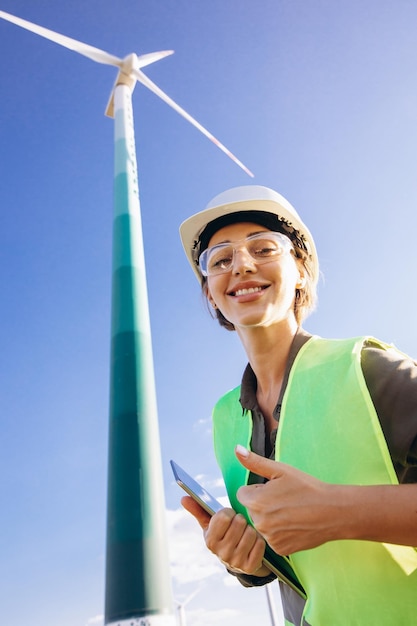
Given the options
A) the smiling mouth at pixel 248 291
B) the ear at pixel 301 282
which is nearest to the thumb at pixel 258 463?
the smiling mouth at pixel 248 291

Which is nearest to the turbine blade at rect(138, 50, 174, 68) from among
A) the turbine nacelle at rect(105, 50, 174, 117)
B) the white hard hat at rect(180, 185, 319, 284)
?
the turbine nacelle at rect(105, 50, 174, 117)

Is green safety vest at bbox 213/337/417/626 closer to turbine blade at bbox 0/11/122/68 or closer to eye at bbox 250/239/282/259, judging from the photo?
eye at bbox 250/239/282/259

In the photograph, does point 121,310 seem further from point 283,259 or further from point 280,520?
point 280,520

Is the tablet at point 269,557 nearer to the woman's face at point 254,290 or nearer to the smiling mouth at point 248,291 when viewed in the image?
the woman's face at point 254,290

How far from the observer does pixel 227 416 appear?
394 cm

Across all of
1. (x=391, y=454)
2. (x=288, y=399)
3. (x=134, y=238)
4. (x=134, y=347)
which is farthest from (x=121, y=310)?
(x=391, y=454)

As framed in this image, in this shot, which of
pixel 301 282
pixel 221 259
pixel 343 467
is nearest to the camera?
pixel 343 467

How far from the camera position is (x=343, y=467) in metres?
2.46

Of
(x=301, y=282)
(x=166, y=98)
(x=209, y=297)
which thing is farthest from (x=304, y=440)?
(x=166, y=98)

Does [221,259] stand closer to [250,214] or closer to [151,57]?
[250,214]

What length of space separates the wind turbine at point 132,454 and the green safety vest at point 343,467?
455 centimetres

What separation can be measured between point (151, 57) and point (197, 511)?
23626 mm

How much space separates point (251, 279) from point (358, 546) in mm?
1904

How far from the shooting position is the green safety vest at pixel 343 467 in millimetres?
2207
